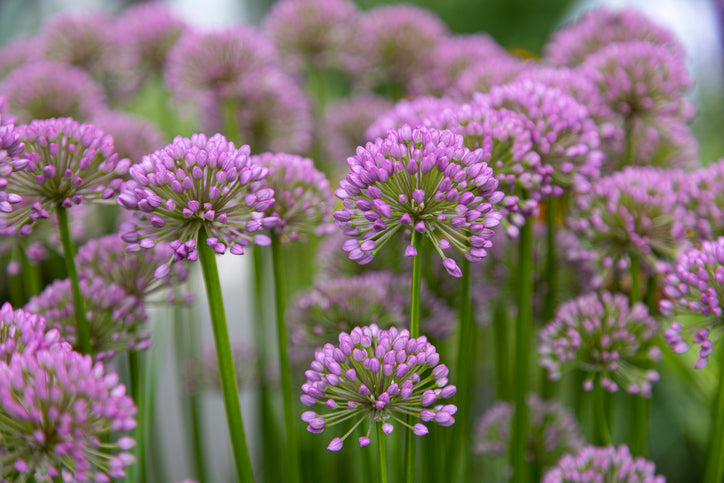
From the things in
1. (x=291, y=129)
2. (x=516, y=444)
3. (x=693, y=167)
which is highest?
(x=291, y=129)

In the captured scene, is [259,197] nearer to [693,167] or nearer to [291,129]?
[291,129]

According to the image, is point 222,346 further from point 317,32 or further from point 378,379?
point 317,32

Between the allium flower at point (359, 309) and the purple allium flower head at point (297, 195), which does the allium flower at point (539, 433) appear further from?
the purple allium flower head at point (297, 195)

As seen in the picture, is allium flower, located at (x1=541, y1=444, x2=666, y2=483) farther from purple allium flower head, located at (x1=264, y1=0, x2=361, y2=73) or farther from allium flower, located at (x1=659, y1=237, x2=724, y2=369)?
purple allium flower head, located at (x1=264, y1=0, x2=361, y2=73)

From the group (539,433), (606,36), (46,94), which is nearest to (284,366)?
(539,433)

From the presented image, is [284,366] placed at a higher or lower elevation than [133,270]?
lower

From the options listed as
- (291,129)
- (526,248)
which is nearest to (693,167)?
(526,248)

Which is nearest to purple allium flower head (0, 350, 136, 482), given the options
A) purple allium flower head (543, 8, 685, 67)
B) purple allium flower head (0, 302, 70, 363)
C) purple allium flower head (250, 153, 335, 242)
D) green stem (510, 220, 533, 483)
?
purple allium flower head (0, 302, 70, 363)
